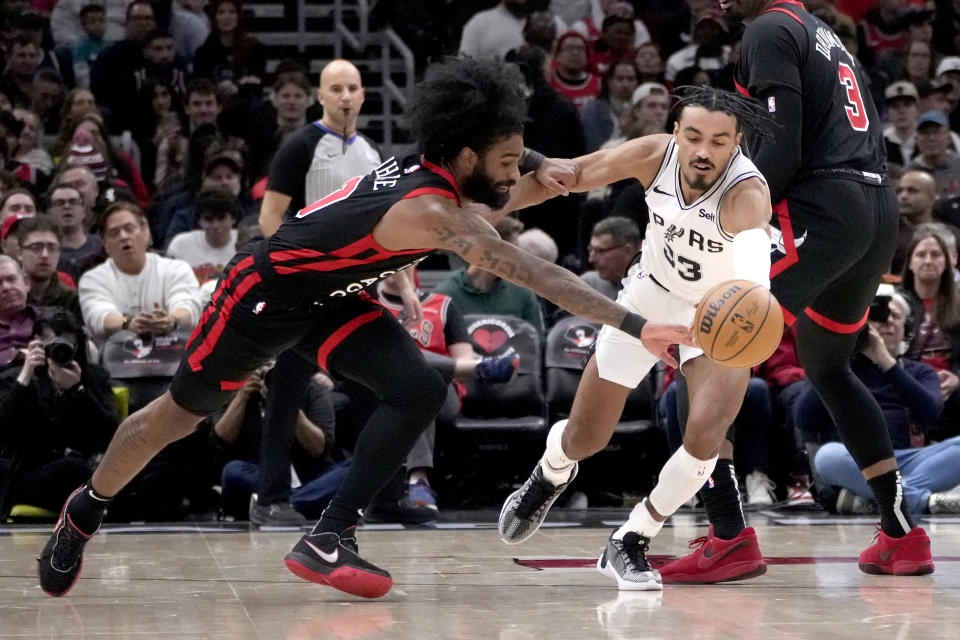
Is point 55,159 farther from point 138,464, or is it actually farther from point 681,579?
point 681,579

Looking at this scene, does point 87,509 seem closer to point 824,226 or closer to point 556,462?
point 556,462

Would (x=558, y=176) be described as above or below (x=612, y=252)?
above

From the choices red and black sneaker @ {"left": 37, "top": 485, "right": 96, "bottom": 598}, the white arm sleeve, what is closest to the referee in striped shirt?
red and black sneaker @ {"left": 37, "top": 485, "right": 96, "bottom": 598}

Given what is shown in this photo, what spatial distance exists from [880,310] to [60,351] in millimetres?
4158

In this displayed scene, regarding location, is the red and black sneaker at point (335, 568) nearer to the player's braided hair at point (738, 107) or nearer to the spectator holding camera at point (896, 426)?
the player's braided hair at point (738, 107)

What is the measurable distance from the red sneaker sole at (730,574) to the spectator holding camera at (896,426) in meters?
2.29

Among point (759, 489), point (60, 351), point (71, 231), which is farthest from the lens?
point (71, 231)

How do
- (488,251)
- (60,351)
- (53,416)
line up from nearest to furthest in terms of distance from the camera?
1. (488,251)
2. (60,351)
3. (53,416)

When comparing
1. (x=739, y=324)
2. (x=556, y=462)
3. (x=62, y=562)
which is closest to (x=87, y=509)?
(x=62, y=562)

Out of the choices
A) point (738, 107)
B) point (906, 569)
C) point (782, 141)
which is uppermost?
point (738, 107)

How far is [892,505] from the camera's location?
481 centimetres

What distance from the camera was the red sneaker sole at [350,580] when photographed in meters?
4.19

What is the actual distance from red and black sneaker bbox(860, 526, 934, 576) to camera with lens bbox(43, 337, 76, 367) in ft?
12.9

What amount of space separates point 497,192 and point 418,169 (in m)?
0.26
